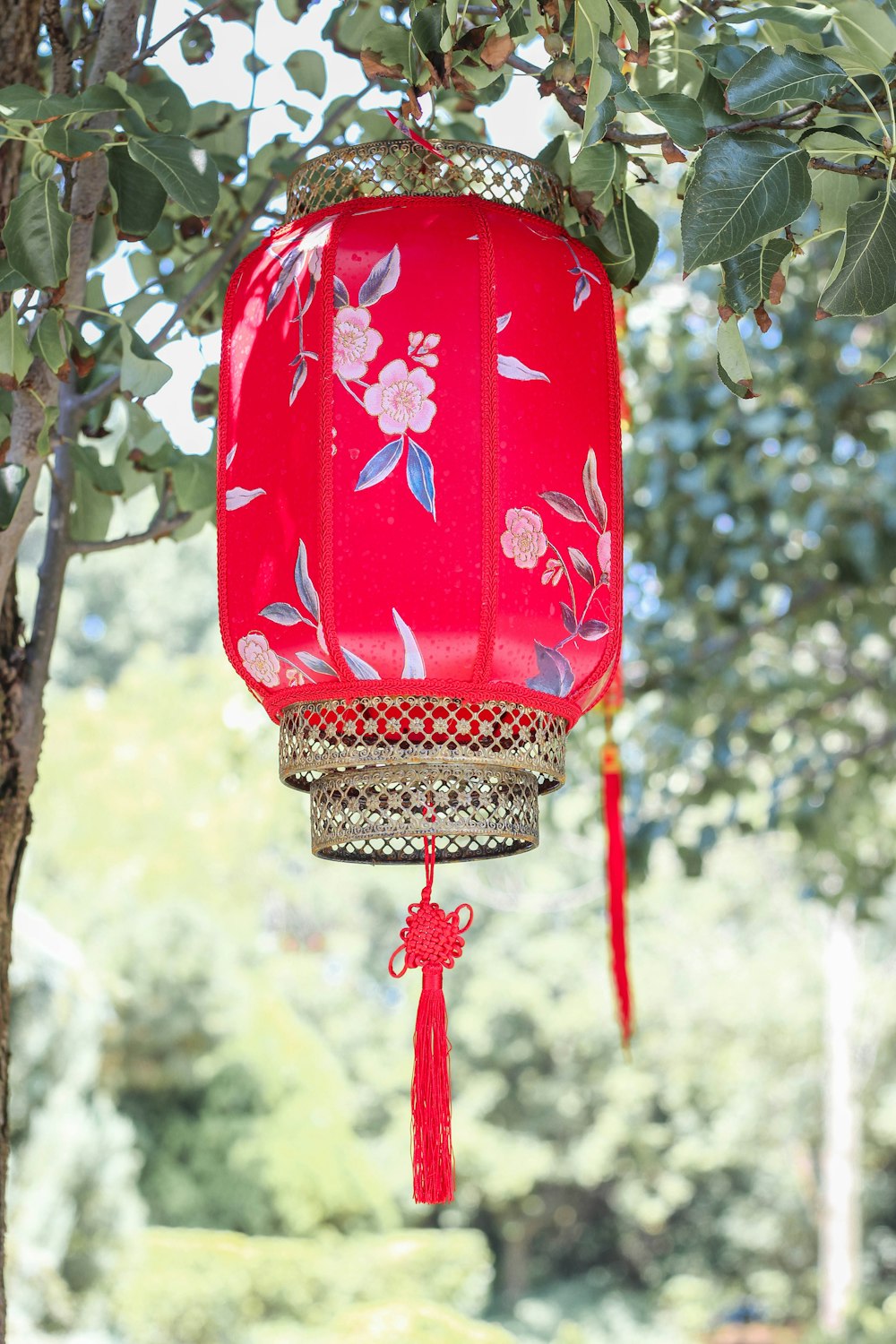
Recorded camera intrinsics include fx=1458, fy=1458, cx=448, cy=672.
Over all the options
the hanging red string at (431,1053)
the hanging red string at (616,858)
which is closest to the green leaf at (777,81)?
the hanging red string at (431,1053)

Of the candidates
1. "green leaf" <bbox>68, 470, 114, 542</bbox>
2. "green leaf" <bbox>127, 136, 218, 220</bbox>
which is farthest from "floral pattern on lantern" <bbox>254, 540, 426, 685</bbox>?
"green leaf" <bbox>68, 470, 114, 542</bbox>

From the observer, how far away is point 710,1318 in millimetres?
9281

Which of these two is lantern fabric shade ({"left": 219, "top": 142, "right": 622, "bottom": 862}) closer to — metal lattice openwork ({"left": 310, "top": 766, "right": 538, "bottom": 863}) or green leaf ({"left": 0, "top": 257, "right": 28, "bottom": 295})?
metal lattice openwork ({"left": 310, "top": 766, "right": 538, "bottom": 863})

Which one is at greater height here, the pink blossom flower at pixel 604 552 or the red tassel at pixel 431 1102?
Answer: the pink blossom flower at pixel 604 552

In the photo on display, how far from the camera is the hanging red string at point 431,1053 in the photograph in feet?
2.38

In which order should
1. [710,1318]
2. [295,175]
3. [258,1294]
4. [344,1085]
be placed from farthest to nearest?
[710,1318] < [344,1085] < [258,1294] < [295,175]

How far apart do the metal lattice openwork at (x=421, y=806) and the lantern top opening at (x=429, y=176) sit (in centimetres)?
28

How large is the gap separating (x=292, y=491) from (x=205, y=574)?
1466 cm

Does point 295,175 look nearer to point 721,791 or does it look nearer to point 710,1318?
point 721,791

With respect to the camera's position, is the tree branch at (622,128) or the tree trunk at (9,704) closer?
the tree branch at (622,128)

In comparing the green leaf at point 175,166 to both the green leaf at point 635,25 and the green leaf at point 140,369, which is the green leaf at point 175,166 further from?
the green leaf at point 635,25

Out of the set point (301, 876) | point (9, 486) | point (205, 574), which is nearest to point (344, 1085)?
point (301, 876)

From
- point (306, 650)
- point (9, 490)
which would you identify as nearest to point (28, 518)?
point (9, 490)

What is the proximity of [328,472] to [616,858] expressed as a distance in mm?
657
